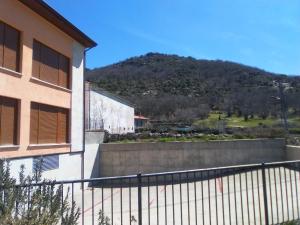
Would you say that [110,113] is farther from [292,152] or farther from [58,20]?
[58,20]

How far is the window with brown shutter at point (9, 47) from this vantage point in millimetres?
16719

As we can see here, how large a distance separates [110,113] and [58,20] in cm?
2628

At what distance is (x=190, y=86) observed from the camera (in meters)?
123

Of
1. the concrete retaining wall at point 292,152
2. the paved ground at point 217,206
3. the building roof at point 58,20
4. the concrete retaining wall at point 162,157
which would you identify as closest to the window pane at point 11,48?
the building roof at point 58,20

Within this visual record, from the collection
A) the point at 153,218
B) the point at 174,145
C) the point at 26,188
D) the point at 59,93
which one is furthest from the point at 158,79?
the point at 26,188

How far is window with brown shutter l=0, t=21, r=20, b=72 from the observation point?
16.7 meters

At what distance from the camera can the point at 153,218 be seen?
14664mm

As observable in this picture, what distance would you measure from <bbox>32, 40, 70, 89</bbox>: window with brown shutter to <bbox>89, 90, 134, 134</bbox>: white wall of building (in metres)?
15.3

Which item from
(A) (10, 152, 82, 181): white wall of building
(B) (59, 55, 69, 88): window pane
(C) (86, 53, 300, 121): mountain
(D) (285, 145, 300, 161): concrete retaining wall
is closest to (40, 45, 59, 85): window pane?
(B) (59, 55, 69, 88): window pane

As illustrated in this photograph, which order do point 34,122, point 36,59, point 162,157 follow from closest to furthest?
point 34,122 < point 36,59 < point 162,157

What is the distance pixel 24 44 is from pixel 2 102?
10.6 ft

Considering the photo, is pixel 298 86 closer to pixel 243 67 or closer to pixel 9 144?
pixel 243 67

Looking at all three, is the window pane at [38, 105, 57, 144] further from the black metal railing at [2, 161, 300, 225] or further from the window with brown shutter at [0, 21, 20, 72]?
the black metal railing at [2, 161, 300, 225]

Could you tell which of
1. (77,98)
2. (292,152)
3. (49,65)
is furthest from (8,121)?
(292,152)
